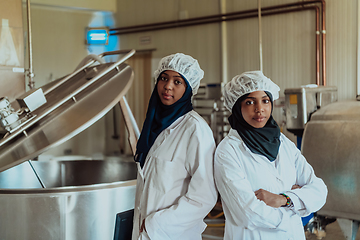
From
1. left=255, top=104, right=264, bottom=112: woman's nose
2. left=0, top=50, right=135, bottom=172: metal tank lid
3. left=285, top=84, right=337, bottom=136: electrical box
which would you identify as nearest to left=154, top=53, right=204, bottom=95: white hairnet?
left=255, top=104, right=264, bottom=112: woman's nose

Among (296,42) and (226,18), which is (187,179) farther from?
(226,18)

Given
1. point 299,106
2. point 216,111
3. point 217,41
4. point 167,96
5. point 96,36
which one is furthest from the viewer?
point 96,36

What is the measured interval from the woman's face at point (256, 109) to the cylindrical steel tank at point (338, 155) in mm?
1564

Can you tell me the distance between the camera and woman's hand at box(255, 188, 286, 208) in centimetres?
131

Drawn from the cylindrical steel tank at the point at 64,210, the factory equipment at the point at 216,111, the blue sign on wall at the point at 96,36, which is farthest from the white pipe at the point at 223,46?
the cylindrical steel tank at the point at 64,210

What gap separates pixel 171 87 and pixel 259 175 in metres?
0.45

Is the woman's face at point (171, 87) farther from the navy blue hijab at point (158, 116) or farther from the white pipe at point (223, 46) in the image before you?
the white pipe at point (223, 46)

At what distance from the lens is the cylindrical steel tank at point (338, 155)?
2.70 m

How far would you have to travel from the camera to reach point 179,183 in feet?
4.47

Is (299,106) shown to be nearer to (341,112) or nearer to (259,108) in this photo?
(341,112)

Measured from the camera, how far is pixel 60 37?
6781mm

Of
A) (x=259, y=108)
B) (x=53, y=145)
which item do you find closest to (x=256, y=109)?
(x=259, y=108)

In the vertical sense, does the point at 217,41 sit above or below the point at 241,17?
below

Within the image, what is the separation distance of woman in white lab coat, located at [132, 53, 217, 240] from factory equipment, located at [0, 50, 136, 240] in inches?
19.8
